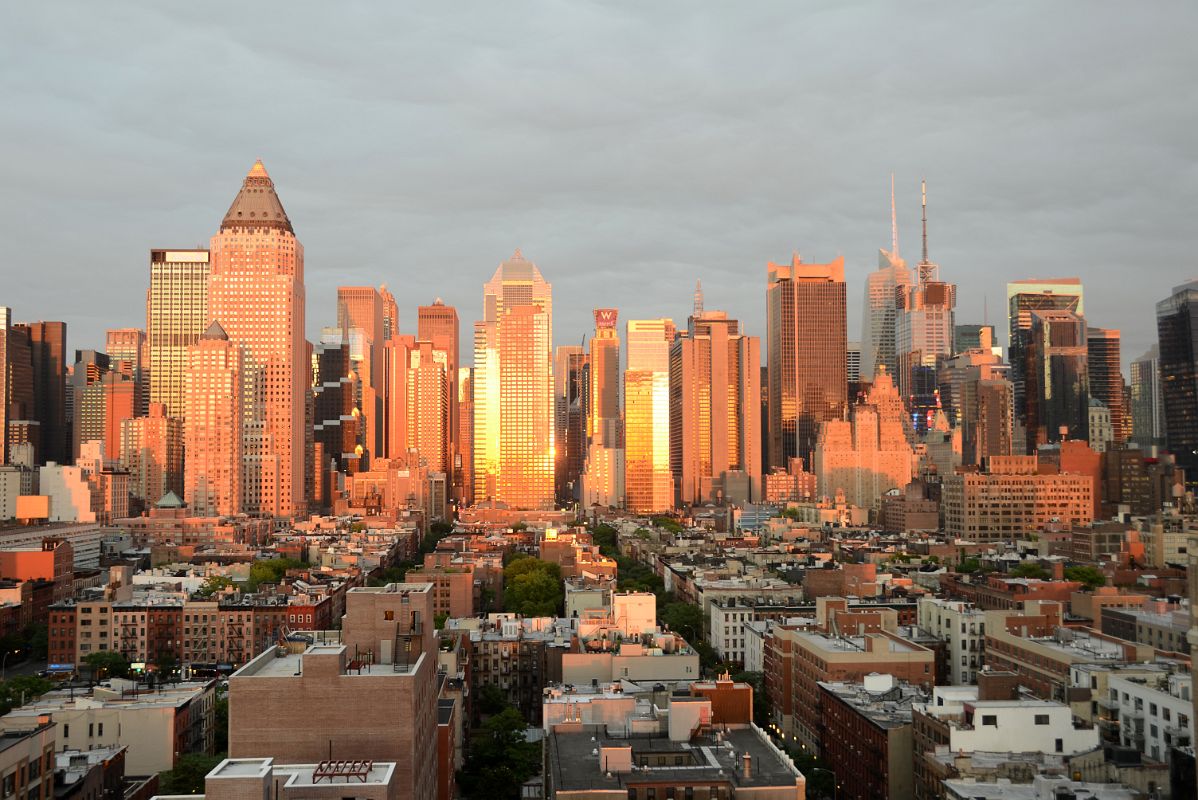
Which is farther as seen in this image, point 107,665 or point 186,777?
point 107,665

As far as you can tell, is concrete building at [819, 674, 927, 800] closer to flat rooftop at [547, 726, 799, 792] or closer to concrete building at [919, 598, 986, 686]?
flat rooftop at [547, 726, 799, 792]

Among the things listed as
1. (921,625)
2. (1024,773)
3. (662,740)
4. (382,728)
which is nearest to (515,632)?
(921,625)

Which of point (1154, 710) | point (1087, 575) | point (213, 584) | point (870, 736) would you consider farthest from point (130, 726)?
point (1087, 575)

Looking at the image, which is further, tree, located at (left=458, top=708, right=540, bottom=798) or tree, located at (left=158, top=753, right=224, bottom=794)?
tree, located at (left=458, top=708, right=540, bottom=798)

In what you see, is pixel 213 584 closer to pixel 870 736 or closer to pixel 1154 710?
pixel 870 736

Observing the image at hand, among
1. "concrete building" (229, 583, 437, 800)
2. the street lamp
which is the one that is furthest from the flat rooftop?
the street lamp

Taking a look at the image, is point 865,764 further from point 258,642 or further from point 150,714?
point 258,642

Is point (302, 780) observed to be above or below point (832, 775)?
above
